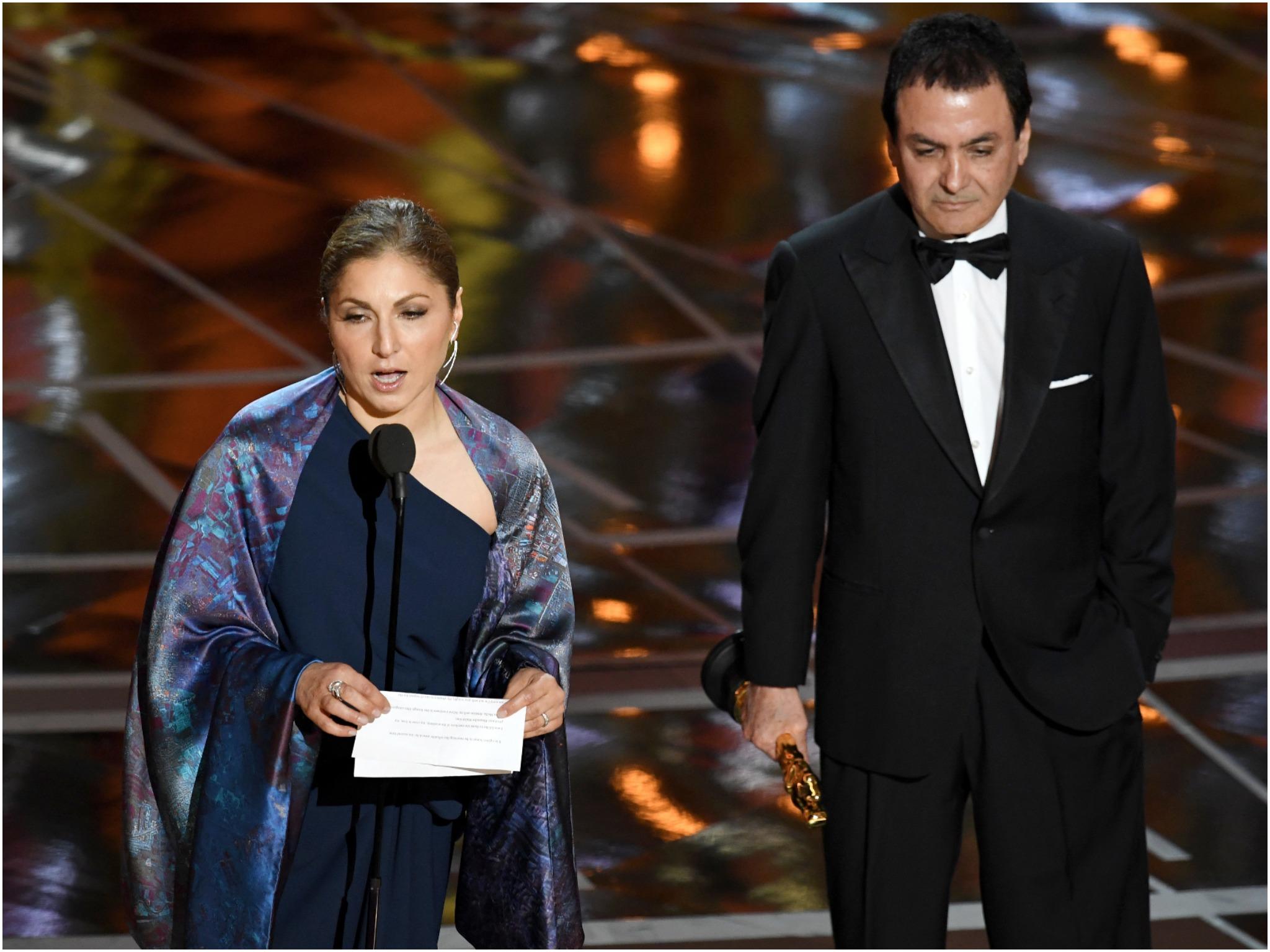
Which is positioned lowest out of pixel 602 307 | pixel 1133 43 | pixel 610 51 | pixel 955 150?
pixel 602 307

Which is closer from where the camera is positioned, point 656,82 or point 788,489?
point 788,489

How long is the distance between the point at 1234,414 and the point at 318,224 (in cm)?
480

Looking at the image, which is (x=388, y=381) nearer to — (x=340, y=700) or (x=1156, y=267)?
(x=340, y=700)

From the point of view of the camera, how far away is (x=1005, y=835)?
290cm

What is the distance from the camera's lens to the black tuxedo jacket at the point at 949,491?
114 inches

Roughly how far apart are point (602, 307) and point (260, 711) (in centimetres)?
562

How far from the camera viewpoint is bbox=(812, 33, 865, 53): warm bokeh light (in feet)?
38.7

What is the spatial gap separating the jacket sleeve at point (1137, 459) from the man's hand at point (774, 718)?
1.97 feet

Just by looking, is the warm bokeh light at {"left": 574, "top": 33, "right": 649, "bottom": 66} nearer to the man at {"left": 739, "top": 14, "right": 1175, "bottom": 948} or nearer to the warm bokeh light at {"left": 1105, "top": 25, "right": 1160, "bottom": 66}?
the warm bokeh light at {"left": 1105, "top": 25, "right": 1160, "bottom": 66}

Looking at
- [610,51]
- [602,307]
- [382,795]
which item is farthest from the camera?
[610,51]

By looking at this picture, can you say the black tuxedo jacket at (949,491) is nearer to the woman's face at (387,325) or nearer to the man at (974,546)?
the man at (974,546)

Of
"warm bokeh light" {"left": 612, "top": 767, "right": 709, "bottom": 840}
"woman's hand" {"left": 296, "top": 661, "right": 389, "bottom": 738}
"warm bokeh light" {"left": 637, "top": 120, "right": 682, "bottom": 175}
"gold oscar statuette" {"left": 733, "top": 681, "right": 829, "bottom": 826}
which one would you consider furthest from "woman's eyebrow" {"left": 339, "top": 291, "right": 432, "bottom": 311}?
"warm bokeh light" {"left": 637, "top": 120, "right": 682, "bottom": 175}

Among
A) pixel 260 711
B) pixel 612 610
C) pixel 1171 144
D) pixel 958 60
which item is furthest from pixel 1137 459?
pixel 1171 144

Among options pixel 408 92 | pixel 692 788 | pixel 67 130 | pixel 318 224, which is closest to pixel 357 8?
pixel 408 92
